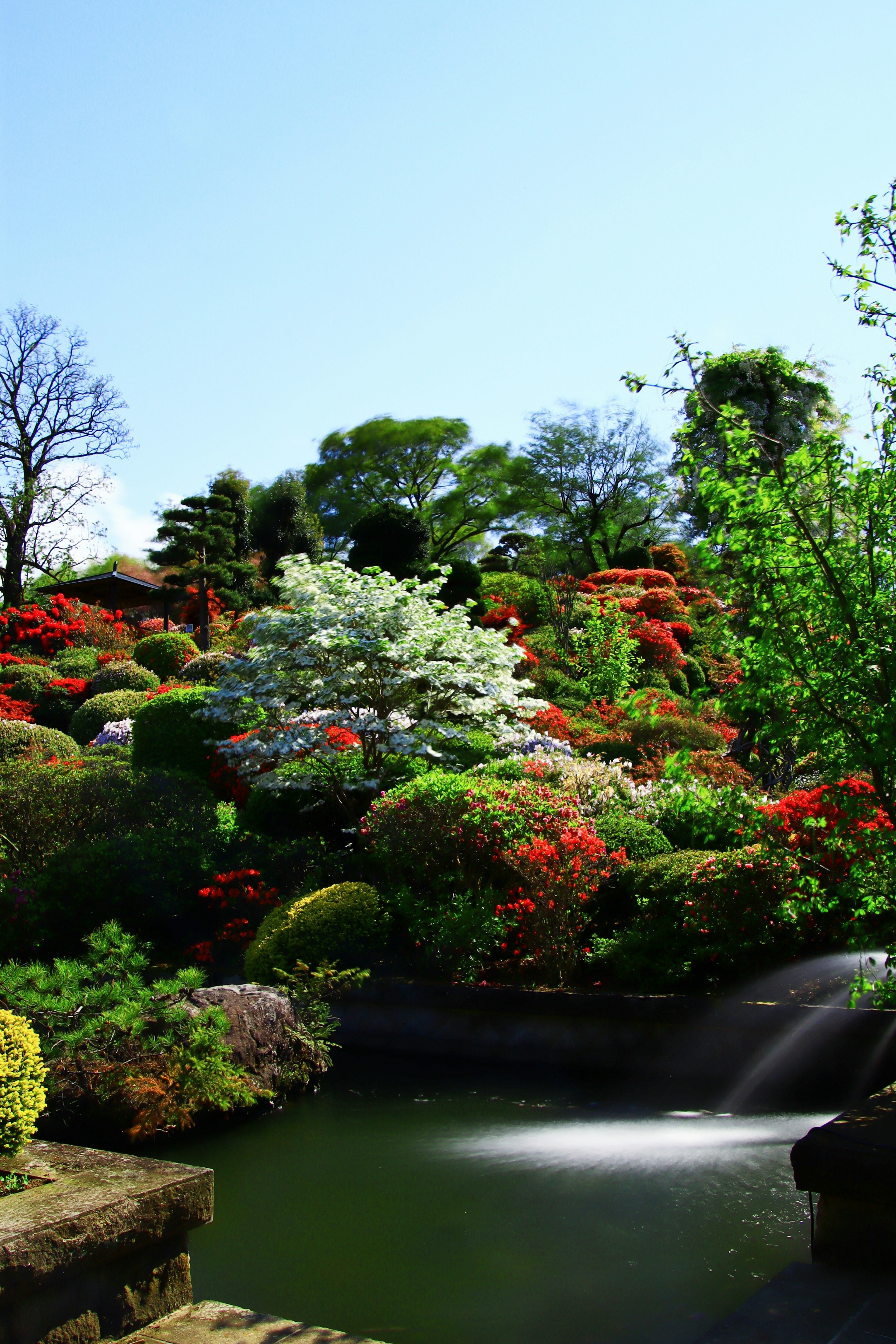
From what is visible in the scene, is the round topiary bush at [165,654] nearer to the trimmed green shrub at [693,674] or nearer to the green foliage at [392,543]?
the green foliage at [392,543]

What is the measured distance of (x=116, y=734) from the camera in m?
15.1

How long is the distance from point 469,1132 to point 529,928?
6.26 feet

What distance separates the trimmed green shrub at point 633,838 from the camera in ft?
25.3

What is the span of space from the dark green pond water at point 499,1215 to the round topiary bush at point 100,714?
11488mm

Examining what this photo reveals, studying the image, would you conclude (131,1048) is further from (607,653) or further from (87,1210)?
(607,653)

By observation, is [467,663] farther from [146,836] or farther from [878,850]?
[878,850]

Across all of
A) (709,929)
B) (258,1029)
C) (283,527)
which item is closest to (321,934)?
(258,1029)

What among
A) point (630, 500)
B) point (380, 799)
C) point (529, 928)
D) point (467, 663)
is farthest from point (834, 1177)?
point (630, 500)

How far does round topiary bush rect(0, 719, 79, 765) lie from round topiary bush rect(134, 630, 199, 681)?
409cm

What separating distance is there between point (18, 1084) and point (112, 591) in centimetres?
2673

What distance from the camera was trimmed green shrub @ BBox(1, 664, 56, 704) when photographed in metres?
18.9

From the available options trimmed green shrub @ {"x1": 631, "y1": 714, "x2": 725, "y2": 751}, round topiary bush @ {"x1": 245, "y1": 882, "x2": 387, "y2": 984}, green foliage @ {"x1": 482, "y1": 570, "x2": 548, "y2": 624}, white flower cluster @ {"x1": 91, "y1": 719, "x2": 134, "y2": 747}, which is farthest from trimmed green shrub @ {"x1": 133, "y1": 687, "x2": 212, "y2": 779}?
green foliage @ {"x1": 482, "y1": 570, "x2": 548, "y2": 624}

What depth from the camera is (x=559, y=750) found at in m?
10.9

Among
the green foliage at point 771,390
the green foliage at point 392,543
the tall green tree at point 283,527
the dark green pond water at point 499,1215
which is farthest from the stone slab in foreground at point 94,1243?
the tall green tree at point 283,527
